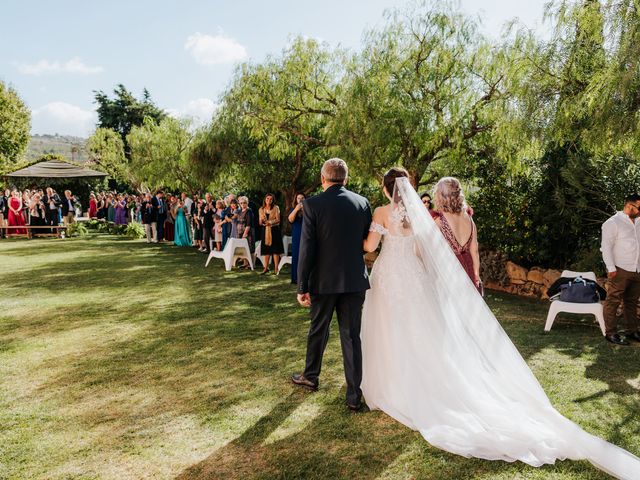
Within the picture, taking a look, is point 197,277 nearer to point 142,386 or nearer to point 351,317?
point 142,386

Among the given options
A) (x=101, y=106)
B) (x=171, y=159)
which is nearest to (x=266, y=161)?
(x=171, y=159)

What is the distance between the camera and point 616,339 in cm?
628

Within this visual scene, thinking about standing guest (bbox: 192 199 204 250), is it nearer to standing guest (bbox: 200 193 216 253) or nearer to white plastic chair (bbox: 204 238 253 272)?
standing guest (bbox: 200 193 216 253)

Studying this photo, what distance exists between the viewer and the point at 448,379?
4008 millimetres

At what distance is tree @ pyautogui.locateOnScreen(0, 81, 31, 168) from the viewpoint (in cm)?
4300

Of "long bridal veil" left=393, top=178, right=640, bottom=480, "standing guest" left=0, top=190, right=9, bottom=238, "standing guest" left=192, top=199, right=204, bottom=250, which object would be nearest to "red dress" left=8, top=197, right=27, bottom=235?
"standing guest" left=0, top=190, right=9, bottom=238

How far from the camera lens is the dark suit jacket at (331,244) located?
4.18m

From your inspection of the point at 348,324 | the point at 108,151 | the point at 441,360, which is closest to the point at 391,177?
the point at 348,324

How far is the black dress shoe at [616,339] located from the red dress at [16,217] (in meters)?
22.2

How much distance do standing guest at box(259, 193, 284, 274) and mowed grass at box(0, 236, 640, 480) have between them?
2.90m

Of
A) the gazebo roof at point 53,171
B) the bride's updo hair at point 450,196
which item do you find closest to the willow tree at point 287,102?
the bride's updo hair at point 450,196

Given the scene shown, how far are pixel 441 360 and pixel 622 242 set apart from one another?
3.56m

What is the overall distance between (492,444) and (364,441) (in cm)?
87

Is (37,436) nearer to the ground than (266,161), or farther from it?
nearer to the ground
